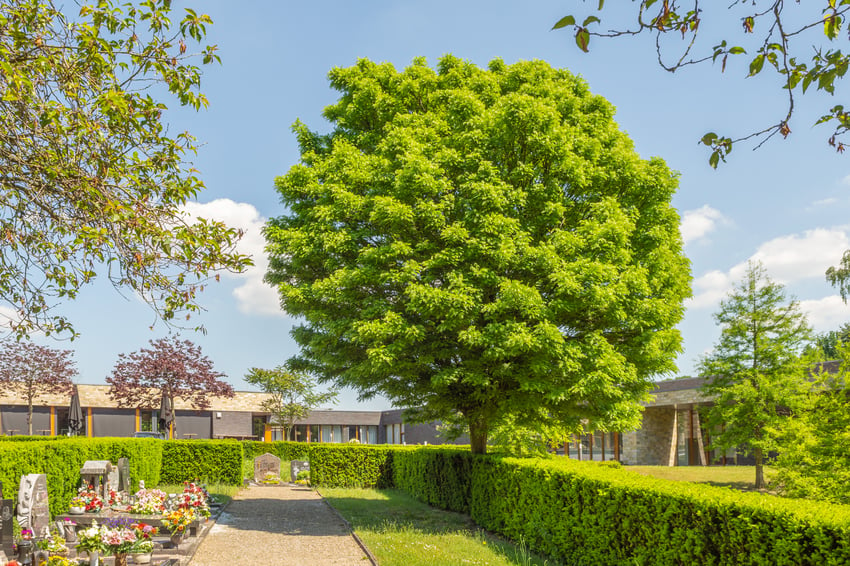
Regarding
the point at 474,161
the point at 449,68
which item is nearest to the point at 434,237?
the point at 474,161

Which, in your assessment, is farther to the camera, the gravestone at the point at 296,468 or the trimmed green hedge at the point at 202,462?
the gravestone at the point at 296,468

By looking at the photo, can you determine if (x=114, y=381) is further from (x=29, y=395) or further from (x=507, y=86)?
(x=507, y=86)

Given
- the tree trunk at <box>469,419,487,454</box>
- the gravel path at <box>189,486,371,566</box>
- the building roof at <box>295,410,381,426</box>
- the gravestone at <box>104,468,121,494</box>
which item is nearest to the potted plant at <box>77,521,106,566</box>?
the gravel path at <box>189,486,371,566</box>

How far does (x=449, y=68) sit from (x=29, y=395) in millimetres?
39644

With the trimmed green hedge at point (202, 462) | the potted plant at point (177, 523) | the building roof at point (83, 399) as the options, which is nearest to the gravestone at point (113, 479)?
Answer: the potted plant at point (177, 523)

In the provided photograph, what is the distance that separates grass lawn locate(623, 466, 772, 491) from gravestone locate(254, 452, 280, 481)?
595 inches

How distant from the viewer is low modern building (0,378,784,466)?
35719 mm

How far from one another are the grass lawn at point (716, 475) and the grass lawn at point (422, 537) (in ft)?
35.8

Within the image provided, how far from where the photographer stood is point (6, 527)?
10023mm

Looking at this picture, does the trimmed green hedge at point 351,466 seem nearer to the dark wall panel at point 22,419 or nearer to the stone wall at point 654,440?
the stone wall at point 654,440

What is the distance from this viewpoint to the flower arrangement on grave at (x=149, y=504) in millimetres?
14234

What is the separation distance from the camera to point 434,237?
606 inches

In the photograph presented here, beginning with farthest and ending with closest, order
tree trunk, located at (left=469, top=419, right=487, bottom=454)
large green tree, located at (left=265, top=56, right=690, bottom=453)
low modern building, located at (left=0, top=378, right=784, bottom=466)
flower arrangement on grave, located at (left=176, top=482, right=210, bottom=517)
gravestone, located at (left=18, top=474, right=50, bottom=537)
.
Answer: low modern building, located at (left=0, top=378, right=784, bottom=466)
tree trunk, located at (left=469, top=419, right=487, bottom=454)
flower arrangement on grave, located at (left=176, top=482, right=210, bottom=517)
large green tree, located at (left=265, top=56, right=690, bottom=453)
gravestone, located at (left=18, top=474, right=50, bottom=537)

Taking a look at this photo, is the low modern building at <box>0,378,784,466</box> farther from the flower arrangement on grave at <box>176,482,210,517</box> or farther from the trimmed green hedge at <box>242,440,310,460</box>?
the flower arrangement on grave at <box>176,482,210,517</box>
